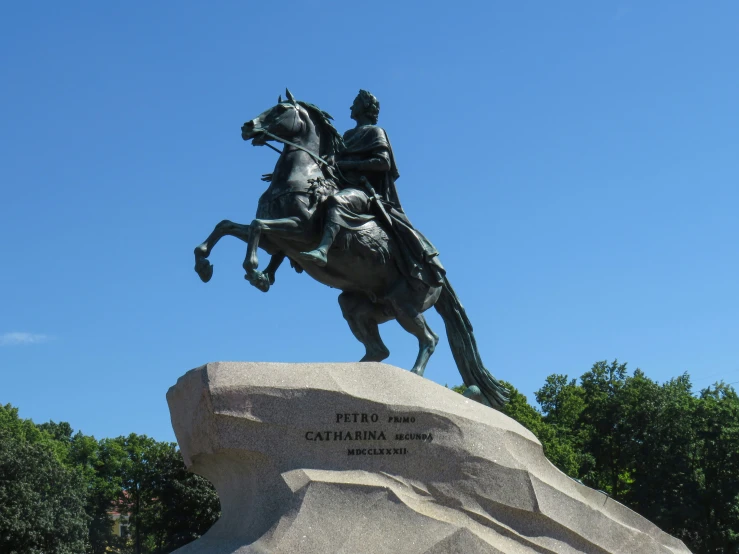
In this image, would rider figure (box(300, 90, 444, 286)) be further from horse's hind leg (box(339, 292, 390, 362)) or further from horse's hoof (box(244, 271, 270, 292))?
horse's hoof (box(244, 271, 270, 292))

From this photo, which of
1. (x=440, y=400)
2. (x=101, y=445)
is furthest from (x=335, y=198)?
(x=101, y=445)

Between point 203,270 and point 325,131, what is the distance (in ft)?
8.97

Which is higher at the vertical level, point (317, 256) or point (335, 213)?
point (335, 213)

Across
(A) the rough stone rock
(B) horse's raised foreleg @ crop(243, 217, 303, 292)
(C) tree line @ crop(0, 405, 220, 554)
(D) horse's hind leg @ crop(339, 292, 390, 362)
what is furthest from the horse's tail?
(C) tree line @ crop(0, 405, 220, 554)

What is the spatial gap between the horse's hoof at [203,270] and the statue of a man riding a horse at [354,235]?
11 millimetres

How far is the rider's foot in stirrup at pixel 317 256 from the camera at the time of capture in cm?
1107

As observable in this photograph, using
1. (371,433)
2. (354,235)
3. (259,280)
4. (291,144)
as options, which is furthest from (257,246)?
(371,433)

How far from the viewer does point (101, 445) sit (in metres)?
50.6

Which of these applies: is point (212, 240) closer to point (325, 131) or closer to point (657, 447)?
point (325, 131)

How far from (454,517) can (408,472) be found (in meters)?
0.62

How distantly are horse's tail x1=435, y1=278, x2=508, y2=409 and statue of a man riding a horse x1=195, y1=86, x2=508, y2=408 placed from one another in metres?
0.01

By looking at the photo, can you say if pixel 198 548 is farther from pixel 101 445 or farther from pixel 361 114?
pixel 101 445

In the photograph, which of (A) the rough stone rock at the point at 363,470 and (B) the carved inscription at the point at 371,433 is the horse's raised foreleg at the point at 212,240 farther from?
(B) the carved inscription at the point at 371,433

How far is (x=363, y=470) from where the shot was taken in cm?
963
